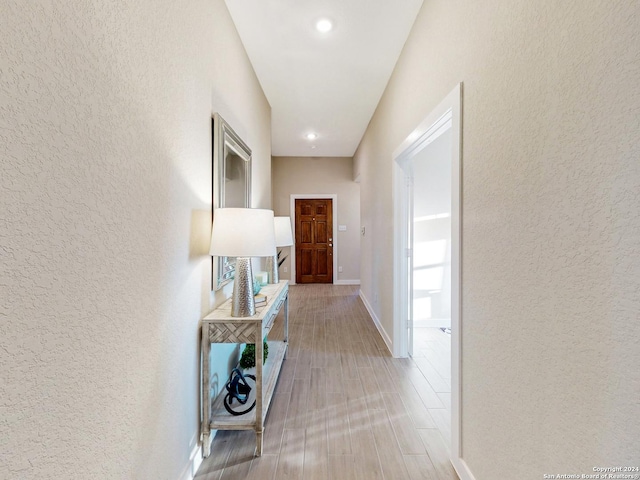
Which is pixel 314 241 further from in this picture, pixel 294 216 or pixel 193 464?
pixel 193 464

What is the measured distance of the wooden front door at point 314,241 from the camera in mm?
6773

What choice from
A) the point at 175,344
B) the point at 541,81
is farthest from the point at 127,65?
the point at 541,81

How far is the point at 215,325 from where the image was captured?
5.53 feet

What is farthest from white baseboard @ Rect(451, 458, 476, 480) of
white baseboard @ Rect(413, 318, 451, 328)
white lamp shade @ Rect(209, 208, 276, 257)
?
white baseboard @ Rect(413, 318, 451, 328)

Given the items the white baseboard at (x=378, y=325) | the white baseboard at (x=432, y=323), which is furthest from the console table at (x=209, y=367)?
the white baseboard at (x=432, y=323)

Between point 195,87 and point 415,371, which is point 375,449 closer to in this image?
point 415,371

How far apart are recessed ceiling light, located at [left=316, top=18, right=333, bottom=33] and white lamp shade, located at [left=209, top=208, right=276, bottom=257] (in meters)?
1.60

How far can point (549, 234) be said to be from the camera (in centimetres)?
94

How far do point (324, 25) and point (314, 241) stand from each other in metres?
4.84

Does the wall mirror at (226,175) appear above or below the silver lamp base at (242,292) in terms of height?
above

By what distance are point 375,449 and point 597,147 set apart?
1.76m

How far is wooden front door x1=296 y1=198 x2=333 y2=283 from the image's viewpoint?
677 cm

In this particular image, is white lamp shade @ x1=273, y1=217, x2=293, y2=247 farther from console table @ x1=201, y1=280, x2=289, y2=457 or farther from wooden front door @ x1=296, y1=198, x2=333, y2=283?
wooden front door @ x1=296, y1=198, x2=333, y2=283

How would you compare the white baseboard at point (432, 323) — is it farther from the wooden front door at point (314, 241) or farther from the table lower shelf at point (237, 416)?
the wooden front door at point (314, 241)
